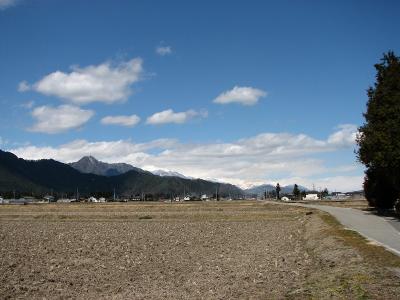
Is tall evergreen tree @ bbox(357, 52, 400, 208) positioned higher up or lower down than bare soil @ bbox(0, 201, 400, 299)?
higher up

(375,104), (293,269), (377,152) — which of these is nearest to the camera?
(293,269)

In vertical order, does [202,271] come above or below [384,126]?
below

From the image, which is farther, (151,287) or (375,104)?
(375,104)

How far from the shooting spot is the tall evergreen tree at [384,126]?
4938cm

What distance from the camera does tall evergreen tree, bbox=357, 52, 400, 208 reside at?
49.4 m

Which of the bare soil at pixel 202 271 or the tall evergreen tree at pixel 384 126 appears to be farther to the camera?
the tall evergreen tree at pixel 384 126

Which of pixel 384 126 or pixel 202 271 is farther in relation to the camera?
pixel 384 126

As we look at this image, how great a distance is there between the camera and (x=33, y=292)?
18.0 m

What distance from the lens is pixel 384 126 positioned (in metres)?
51.3

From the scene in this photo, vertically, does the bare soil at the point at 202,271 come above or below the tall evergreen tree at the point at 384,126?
below

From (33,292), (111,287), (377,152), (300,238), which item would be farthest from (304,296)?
(377,152)

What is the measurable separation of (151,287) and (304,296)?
6066 millimetres

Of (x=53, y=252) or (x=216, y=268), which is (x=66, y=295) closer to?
(x=216, y=268)

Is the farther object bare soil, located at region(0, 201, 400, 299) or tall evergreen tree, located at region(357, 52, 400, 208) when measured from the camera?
tall evergreen tree, located at region(357, 52, 400, 208)
